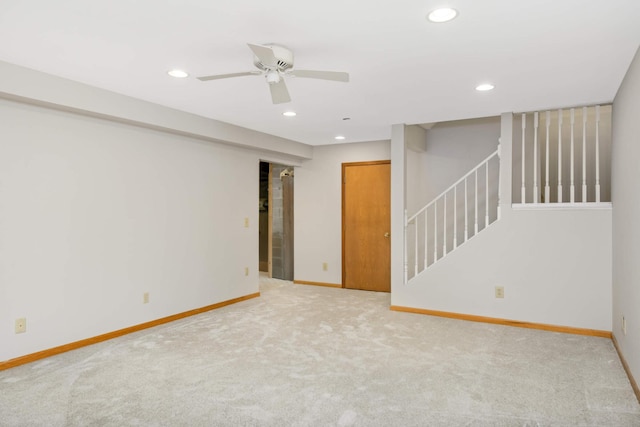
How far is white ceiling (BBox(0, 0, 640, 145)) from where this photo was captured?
2.07 m

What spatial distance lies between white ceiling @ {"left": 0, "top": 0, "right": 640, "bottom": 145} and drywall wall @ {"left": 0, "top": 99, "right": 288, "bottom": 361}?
0.56 m

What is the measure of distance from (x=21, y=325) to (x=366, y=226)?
4.23 m

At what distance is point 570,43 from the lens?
8.12ft

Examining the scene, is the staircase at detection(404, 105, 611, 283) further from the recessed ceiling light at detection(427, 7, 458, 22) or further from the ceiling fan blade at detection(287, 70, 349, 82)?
the recessed ceiling light at detection(427, 7, 458, 22)

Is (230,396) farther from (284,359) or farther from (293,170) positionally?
(293,170)

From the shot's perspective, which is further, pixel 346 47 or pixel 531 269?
pixel 531 269

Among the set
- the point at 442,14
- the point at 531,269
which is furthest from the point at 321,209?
the point at 442,14

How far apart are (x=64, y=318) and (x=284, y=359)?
6.16 ft

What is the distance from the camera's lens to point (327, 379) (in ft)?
9.38

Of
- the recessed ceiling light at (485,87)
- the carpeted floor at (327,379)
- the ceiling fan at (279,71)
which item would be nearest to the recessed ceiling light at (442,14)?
the ceiling fan at (279,71)

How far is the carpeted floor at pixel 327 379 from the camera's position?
2355 millimetres

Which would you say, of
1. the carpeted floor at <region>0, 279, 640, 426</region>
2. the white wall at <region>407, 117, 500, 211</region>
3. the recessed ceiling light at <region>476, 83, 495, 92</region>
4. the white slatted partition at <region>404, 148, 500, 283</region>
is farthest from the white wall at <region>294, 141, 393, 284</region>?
the recessed ceiling light at <region>476, 83, 495, 92</region>

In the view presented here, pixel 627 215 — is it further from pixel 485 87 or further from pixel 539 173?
pixel 539 173

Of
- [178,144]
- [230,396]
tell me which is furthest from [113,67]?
[230,396]
